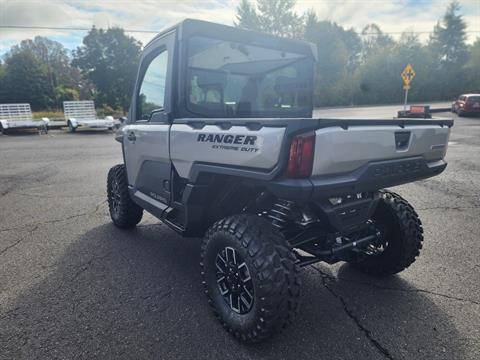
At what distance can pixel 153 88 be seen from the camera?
3318 mm

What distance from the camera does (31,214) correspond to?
17.0ft

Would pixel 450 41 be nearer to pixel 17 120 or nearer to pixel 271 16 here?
pixel 271 16

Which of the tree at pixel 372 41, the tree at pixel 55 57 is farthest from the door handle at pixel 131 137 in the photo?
the tree at pixel 372 41

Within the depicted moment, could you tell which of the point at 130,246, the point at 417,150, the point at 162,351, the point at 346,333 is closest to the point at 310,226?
the point at 346,333

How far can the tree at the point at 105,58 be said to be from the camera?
3522cm

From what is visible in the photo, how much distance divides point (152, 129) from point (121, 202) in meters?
1.50

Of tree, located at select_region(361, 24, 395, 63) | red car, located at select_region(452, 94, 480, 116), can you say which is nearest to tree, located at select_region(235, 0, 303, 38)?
tree, located at select_region(361, 24, 395, 63)

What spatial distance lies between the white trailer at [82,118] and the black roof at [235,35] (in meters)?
16.5

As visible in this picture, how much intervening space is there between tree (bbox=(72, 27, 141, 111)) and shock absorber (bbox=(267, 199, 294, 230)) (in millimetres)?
36118

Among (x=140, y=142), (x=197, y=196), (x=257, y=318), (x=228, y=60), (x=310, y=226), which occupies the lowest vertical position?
(x=257, y=318)

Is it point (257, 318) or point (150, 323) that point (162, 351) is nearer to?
point (150, 323)

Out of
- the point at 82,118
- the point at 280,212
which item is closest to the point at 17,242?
the point at 280,212

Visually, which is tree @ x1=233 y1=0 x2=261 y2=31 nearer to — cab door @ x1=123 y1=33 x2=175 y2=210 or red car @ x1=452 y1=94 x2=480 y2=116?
red car @ x1=452 y1=94 x2=480 y2=116

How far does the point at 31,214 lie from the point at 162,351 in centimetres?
411
